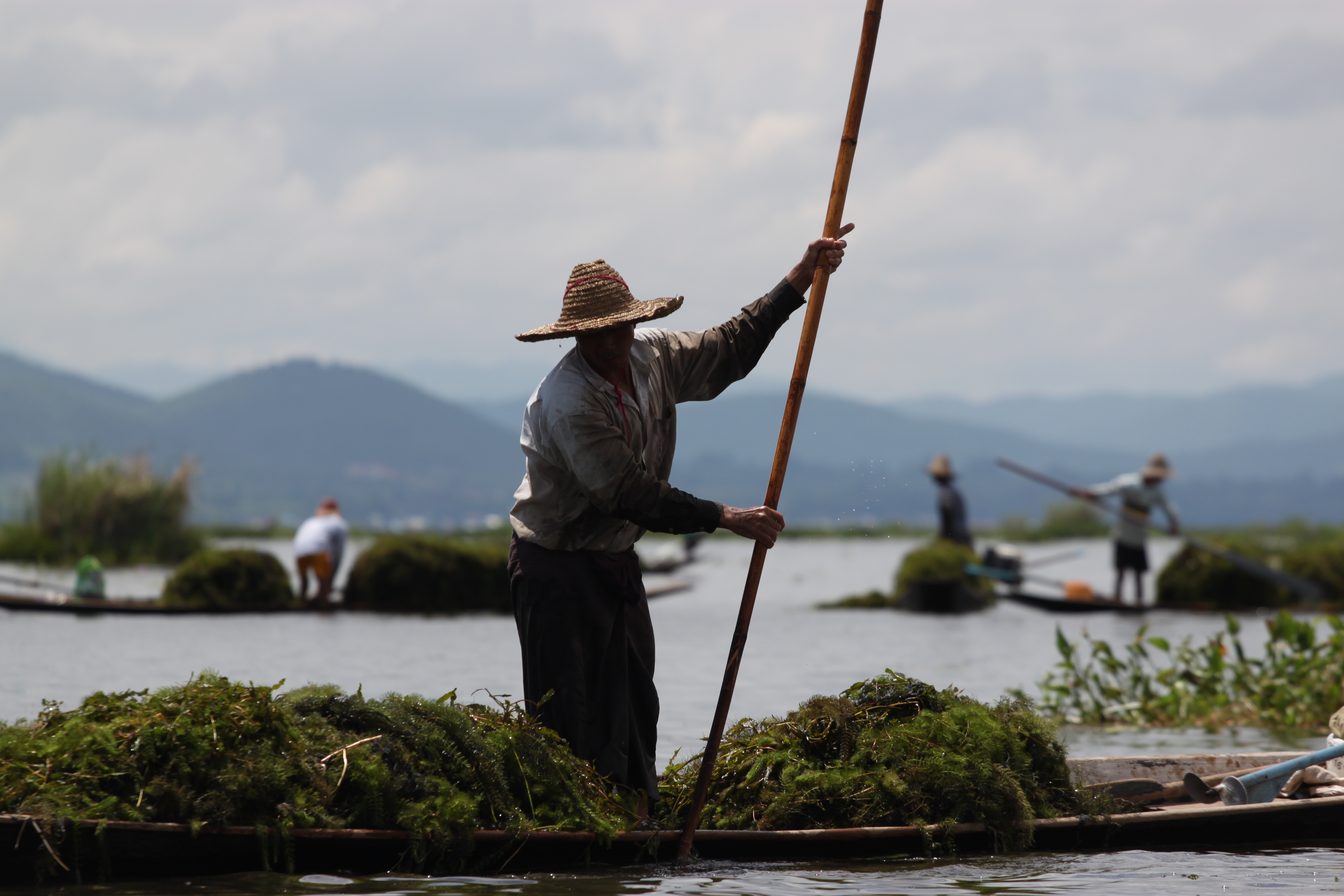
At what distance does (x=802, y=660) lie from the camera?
13.0 metres

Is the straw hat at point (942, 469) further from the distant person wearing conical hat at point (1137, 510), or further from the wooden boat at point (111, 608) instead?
the wooden boat at point (111, 608)

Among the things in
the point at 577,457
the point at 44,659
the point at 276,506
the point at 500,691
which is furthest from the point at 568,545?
the point at 276,506

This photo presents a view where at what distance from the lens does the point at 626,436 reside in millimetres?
4824

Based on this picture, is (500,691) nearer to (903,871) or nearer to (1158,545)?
(903,871)

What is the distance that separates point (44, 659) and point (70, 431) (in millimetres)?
202247

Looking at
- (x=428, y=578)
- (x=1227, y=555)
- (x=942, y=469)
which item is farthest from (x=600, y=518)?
(x=942, y=469)

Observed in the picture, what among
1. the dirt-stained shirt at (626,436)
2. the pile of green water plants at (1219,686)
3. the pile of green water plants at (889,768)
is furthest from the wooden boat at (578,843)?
the pile of green water plants at (1219,686)

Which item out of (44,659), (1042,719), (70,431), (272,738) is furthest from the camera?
(70,431)

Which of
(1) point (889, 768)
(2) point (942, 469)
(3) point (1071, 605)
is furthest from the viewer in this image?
(2) point (942, 469)

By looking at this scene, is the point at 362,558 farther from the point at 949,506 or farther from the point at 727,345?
the point at 727,345

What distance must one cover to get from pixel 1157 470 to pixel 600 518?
531 inches

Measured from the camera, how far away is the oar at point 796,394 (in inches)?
188

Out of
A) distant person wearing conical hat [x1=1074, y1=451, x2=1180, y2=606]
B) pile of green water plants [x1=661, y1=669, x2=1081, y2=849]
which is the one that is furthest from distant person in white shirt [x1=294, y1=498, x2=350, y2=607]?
pile of green water plants [x1=661, y1=669, x2=1081, y2=849]

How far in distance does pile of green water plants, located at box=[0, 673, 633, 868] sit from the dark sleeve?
49.1 inches
